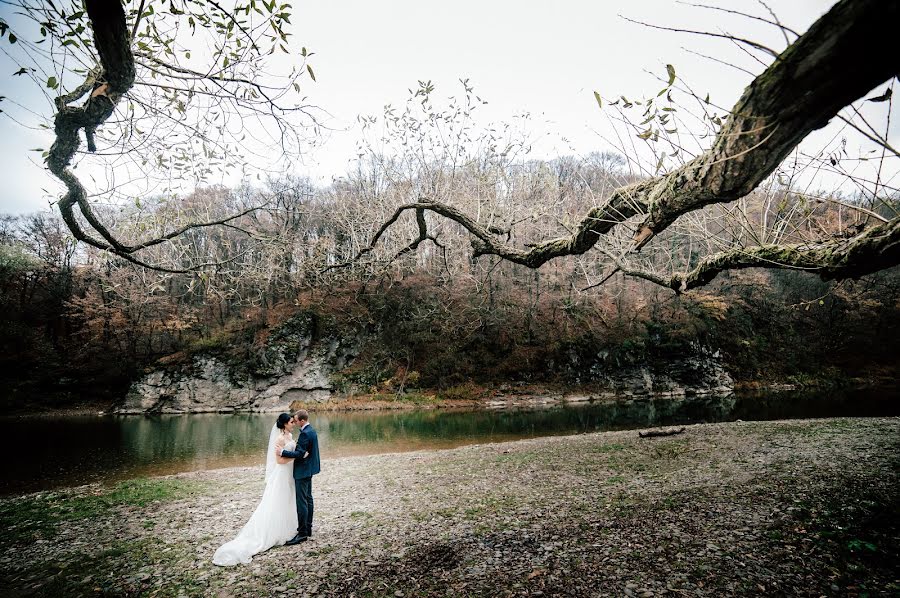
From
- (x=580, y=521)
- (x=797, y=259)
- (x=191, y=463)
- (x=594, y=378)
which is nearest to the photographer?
(x=797, y=259)

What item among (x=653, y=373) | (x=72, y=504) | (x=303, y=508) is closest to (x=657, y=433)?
(x=303, y=508)

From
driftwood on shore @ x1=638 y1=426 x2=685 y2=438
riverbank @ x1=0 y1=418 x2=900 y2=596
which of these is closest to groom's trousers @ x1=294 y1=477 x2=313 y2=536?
riverbank @ x1=0 y1=418 x2=900 y2=596

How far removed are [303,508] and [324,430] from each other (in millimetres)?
16383

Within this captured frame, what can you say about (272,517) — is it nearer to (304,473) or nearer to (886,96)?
(304,473)

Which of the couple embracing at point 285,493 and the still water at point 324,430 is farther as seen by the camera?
the still water at point 324,430

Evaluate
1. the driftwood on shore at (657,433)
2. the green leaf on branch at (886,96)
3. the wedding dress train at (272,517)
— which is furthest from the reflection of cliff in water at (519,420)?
the green leaf on branch at (886,96)

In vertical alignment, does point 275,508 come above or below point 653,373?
above

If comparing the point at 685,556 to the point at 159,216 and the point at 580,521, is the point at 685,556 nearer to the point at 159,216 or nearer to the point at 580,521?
the point at 580,521

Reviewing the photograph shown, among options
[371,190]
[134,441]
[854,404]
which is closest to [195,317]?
[134,441]

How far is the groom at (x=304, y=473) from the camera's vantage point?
21.3 feet

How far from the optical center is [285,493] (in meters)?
6.51

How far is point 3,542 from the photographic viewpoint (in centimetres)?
752

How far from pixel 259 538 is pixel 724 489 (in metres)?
8.48

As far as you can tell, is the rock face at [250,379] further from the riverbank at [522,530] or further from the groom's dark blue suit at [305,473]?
the groom's dark blue suit at [305,473]
